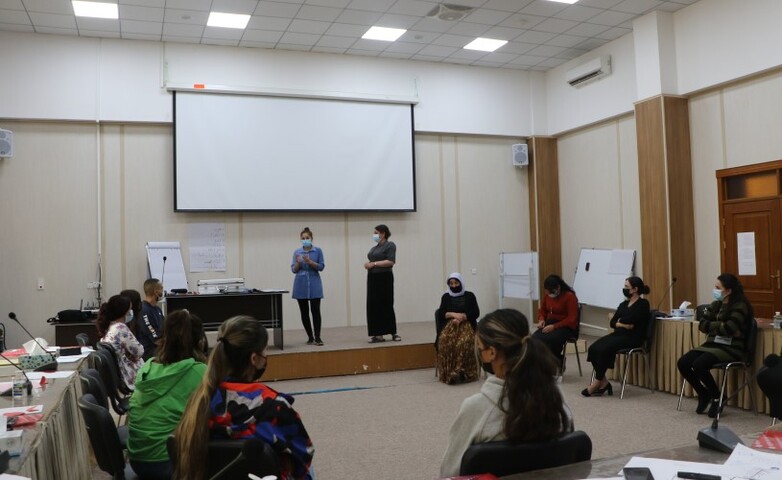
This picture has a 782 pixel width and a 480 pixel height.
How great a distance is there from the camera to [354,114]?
9.48 metres

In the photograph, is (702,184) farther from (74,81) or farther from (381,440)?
(74,81)

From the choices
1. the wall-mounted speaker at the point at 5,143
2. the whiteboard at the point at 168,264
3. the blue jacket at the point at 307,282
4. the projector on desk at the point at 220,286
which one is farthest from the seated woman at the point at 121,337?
the wall-mounted speaker at the point at 5,143

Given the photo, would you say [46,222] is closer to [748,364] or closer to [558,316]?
[558,316]

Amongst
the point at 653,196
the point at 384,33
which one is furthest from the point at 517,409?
the point at 384,33

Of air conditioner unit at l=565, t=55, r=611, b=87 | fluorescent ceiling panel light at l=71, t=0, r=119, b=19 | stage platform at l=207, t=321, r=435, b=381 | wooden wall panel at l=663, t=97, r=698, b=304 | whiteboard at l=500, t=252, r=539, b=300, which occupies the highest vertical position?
fluorescent ceiling panel light at l=71, t=0, r=119, b=19

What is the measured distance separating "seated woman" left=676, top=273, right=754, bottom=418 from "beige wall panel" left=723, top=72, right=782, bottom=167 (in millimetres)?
2658

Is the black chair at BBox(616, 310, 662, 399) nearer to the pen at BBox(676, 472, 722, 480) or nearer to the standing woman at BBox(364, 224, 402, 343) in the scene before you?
the standing woman at BBox(364, 224, 402, 343)

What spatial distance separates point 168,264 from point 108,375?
4.58 metres

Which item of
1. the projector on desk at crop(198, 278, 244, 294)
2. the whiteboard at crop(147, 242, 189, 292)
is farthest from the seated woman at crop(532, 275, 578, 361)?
the whiteboard at crop(147, 242, 189, 292)

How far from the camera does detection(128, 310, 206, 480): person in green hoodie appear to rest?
2.71 metres

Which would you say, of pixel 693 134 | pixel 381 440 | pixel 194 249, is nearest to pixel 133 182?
pixel 194 249

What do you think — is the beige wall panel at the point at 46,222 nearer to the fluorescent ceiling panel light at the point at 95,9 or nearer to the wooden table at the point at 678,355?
the fluorescent ceiling panel light at the point at 95,9

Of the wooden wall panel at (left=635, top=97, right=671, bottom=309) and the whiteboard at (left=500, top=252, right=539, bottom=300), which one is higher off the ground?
the wooden wall panel at (left=635, top=97, right=671, bottom=309)

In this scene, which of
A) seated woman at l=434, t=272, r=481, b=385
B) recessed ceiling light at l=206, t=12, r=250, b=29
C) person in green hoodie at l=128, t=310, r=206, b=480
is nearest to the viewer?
person in green hoodie at l=128, t=310, r=206, b=480
